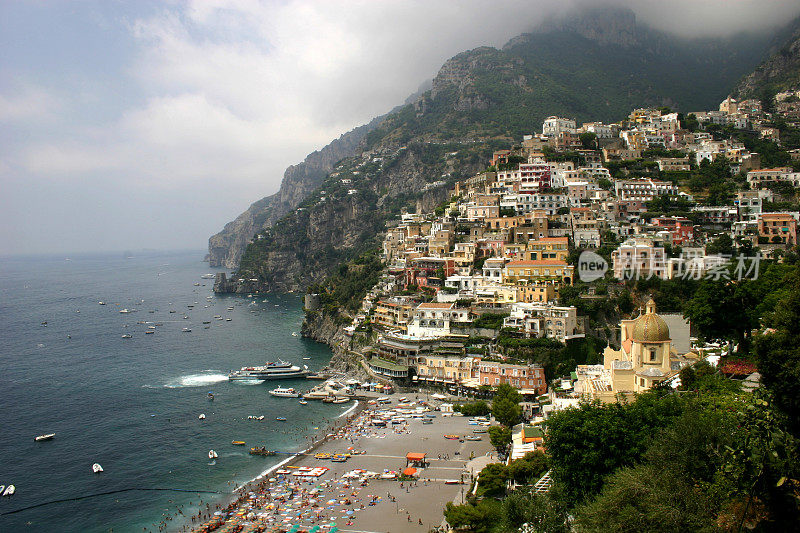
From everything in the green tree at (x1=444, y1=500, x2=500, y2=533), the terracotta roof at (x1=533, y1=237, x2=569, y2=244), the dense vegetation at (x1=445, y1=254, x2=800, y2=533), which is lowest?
the green tree at (x1=444, y1=500, x2=500, y2=533)

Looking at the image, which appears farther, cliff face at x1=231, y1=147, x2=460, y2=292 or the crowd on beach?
cliff face at x1=231, y1=147, x2=460, y2=292

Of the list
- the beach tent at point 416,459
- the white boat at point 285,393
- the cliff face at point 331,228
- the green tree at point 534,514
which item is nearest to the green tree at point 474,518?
the green tree at point 534,514

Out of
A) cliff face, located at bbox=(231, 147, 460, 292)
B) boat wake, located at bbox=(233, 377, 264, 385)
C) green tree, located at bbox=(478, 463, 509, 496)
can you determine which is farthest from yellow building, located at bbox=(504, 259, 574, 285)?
cliff face, located at bbox=(231, 147, 460, 292)

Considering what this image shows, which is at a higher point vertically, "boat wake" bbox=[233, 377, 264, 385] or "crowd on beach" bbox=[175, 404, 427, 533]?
"boat wake" bbox=[233, 377, 264, 385]

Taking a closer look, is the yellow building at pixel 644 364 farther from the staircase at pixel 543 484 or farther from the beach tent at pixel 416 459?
the beach tent at pixel 416 459

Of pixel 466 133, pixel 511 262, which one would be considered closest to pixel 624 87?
pixel 466 133

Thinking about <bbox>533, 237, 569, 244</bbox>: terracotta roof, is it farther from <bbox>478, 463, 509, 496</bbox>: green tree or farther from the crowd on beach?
<bbox>478, 463, 509, 496</bbox>: green tree

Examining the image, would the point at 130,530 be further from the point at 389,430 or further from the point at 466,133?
the point at 466,133

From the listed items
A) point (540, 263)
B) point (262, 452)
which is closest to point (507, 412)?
point (262, 452)
